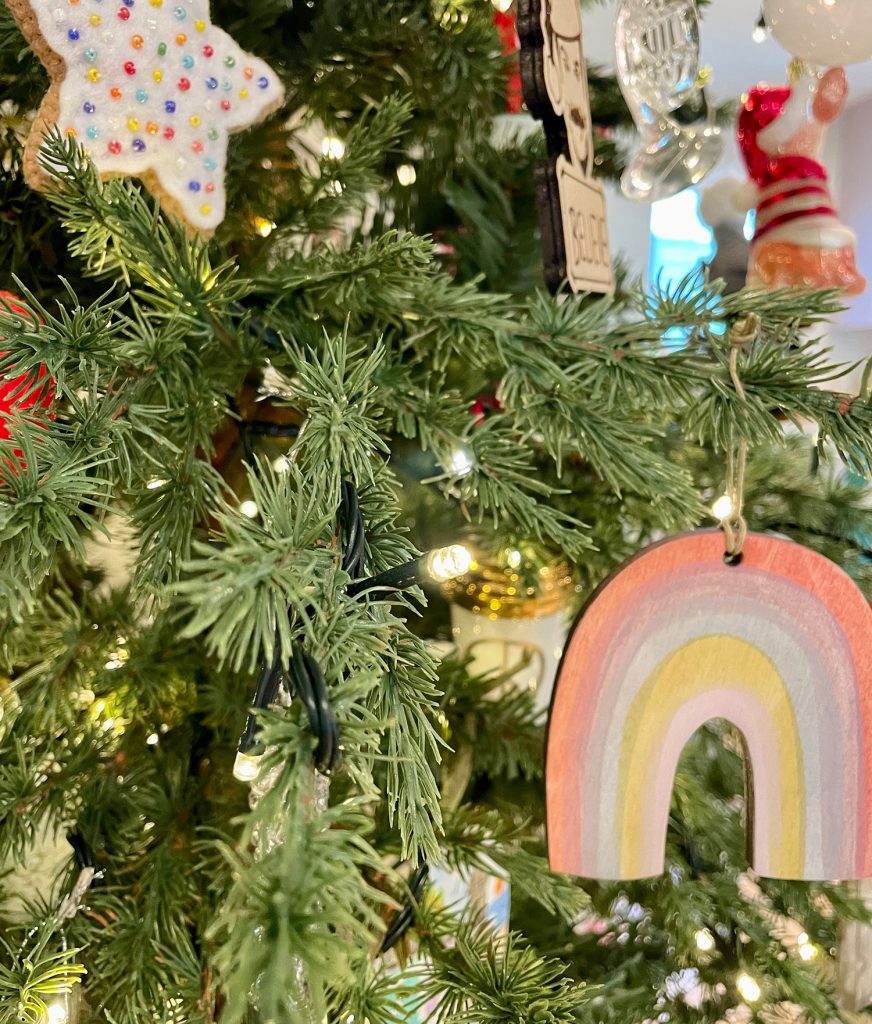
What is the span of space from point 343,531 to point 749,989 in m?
0.55

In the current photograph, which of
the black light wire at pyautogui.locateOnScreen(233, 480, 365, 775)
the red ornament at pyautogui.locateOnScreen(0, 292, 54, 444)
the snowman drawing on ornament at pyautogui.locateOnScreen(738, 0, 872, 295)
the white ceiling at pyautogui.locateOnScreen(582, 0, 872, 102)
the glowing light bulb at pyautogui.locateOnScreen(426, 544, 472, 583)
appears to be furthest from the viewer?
the white ceiling at pyautogui.locateOnScreen(582, 0, 872, 102)

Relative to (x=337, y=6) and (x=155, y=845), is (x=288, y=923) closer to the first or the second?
(x=155, y=845)

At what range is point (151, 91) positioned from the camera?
14.5 inches

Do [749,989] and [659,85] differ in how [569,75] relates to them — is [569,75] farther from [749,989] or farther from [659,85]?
[749,989]

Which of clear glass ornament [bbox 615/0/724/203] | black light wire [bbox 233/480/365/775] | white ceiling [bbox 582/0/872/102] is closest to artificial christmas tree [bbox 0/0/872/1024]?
black light wire [bbox 233/480/365/775]

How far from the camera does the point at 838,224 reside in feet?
1.76

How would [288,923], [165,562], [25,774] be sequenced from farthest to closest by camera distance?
[25,774], [165,562], [288,923]

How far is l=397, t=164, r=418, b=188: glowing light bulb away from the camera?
2.16 feet

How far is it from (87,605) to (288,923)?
0.43 m

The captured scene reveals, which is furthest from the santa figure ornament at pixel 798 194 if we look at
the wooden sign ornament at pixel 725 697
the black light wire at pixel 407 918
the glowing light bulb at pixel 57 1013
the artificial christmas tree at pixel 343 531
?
the glowing light bulb at pixel 57 1013

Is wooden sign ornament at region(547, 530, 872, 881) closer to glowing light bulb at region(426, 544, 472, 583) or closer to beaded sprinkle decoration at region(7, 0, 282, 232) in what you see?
glowing light bulb at region(426, 544, 472, 583)

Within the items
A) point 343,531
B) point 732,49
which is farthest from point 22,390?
point 732,49

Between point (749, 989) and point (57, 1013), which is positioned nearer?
point (57, 1013)

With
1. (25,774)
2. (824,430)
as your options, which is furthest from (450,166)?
(25,774)
